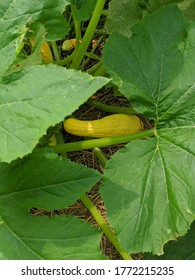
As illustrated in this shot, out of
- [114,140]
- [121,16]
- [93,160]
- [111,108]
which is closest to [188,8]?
[121,16]

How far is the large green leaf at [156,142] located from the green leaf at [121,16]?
26 centimetres

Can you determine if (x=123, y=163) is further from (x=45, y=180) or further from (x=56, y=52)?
(x=56, y=52)

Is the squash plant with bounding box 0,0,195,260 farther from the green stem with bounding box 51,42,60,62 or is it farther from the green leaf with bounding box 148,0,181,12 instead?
the green stem with bounding box 51,42,60,62

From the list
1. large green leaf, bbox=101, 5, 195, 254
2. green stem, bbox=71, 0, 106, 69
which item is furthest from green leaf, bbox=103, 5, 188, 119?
green stem, bbox=71, 0, 106, 69

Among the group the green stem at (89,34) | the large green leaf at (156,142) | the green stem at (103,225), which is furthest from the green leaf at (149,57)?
the green stem at (103,225)

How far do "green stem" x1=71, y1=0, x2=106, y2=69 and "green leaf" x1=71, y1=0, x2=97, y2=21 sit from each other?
0.03 m

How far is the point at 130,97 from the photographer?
2180 mm

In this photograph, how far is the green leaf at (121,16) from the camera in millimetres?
2490

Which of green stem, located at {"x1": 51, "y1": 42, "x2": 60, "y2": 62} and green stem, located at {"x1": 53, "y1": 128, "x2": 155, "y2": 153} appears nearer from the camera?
green stem, located at {"x1": 53, "y1": 128, "x2": 155, "y2": 153}

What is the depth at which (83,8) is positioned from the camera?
7.43 ft

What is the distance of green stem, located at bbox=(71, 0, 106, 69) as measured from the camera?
2240 millimetres

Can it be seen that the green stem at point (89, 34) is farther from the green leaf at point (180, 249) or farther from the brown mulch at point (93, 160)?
the green leaf at point (180, 249)

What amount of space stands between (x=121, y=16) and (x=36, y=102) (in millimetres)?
973
